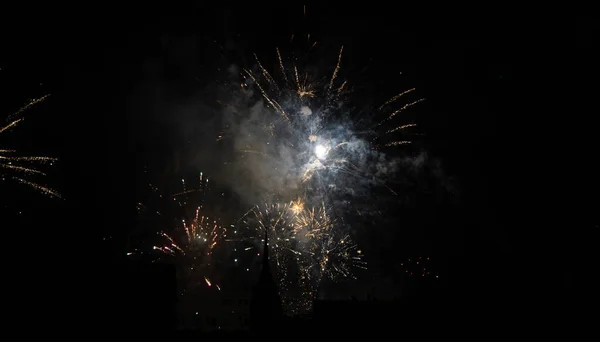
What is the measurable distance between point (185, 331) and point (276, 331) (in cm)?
655

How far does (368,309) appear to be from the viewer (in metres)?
32.7

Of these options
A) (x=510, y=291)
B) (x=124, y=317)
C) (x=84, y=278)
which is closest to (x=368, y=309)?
(x=510, y=291)

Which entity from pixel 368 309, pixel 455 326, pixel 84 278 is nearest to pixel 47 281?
pixel 84 278

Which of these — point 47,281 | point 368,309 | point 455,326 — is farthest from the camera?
point 368,309

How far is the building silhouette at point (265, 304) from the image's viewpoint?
33406mm

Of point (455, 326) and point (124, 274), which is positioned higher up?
point (124, 274)

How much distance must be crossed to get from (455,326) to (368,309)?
6.08m

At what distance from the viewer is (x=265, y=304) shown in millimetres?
33594

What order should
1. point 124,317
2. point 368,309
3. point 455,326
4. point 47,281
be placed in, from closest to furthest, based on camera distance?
point 47,281 < point 124,317 < point 455,326 < point 368,309

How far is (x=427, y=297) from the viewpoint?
33.1 metres

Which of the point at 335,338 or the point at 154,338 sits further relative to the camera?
the point at 335,338

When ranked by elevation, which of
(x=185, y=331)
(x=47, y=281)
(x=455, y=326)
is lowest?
(x=455, y=326)

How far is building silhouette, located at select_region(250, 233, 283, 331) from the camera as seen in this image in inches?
1315

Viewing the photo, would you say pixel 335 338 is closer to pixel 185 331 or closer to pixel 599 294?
pixel 185 331
